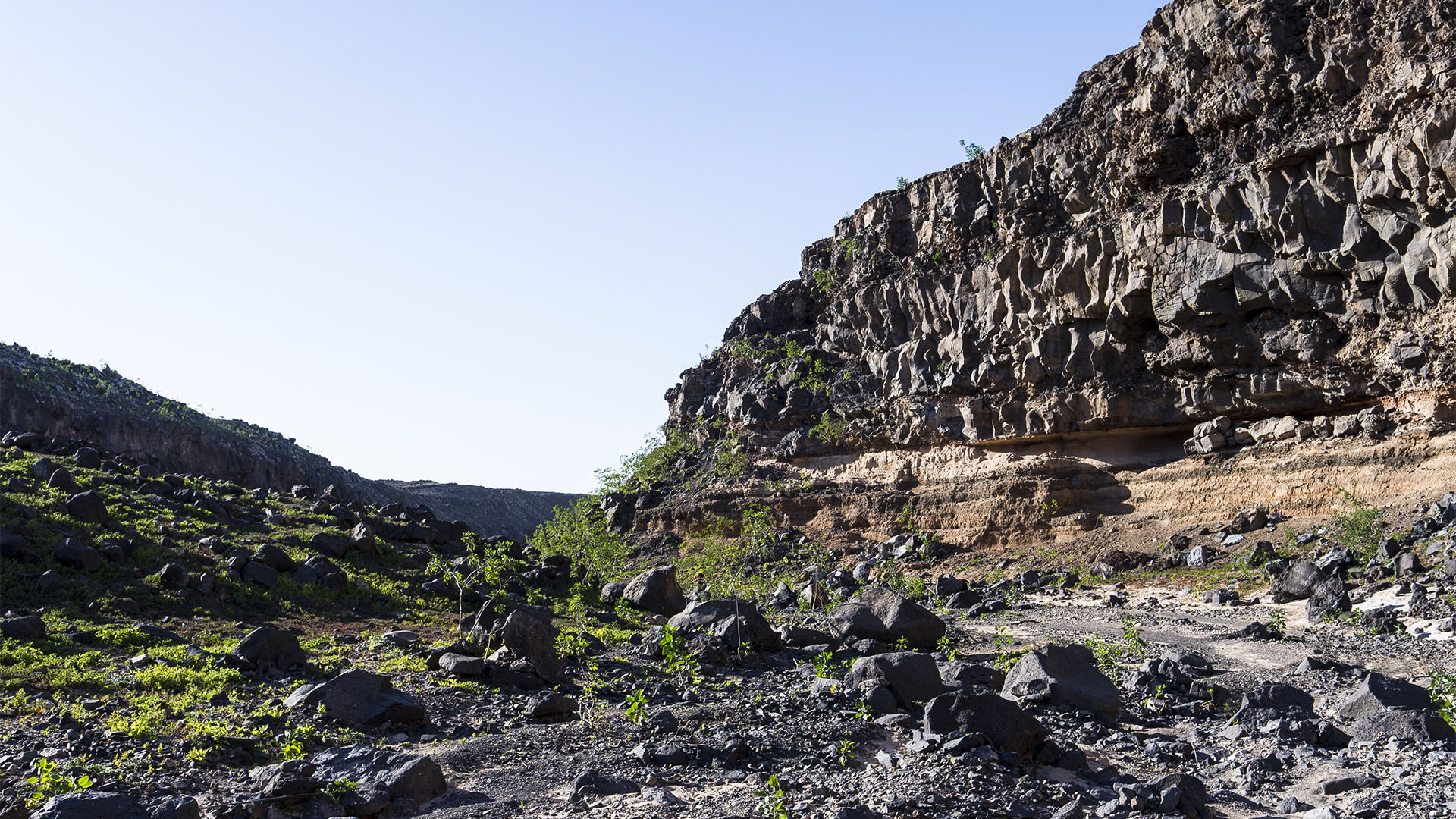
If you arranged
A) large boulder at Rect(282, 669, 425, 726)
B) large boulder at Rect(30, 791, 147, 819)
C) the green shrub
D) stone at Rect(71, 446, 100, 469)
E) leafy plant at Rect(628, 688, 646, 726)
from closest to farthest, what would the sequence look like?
large boulder at Rect(30, 791, 147, 819)
leafy plant at Rect(628, 688, 646, 726)
large boulder at Rect(282, 669, 425, 726)
stone at Rect(71, 446, 100, 469)
the green shrub

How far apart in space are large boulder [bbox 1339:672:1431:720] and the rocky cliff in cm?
3278

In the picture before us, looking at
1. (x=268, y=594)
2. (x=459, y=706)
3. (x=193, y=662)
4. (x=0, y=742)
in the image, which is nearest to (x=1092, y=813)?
(x=459, y=706)

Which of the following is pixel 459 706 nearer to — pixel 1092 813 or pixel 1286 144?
pixel 1092 813

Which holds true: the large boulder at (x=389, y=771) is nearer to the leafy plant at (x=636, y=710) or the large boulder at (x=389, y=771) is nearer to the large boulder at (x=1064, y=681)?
the leafy plant at (x=636, y=710)

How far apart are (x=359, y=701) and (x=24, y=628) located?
6661 mm

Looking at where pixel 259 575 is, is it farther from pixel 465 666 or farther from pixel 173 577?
pixel 465 666

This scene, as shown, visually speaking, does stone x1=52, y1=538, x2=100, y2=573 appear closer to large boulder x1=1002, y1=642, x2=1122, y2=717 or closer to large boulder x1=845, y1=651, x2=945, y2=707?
large boulder x1=845, y1=651, x2=945, y2=707

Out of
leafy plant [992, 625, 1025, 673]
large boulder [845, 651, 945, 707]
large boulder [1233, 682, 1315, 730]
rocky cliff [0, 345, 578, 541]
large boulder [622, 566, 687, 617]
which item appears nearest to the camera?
large boulder [1233, 682, 1315, 730]

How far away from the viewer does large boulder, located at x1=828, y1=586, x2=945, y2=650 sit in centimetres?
1373

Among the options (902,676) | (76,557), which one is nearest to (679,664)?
(902,676)

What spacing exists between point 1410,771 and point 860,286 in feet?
95.5

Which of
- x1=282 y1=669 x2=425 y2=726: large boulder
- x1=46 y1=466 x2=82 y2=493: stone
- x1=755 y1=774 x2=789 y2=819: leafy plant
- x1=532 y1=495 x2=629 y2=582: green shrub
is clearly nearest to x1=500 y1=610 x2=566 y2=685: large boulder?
x1=282 y1=669 x2=425 y2=726: large boulder

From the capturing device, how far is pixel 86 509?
19297 millimetres

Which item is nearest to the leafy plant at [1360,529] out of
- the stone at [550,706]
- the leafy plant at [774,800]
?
the stone at [550,706]
